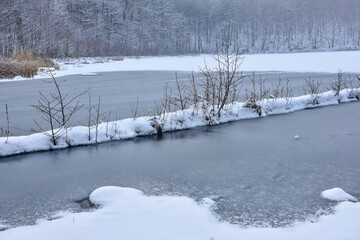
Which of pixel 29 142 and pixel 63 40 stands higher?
pixel 63 40

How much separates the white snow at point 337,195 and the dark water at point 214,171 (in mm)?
128

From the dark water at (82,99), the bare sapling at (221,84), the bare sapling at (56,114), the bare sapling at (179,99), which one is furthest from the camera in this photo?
the bare sapling at (221,84)

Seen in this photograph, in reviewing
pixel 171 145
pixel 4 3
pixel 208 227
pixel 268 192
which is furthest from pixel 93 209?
pixel 4 3

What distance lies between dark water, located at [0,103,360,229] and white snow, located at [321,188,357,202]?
0.13 m

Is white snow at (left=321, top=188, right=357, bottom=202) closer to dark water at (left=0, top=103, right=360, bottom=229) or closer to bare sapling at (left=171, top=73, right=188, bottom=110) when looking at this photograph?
dark water at (left=0, top=103, right=360, bottom=229)

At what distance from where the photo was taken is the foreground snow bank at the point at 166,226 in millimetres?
3156

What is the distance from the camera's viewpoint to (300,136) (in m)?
7.08

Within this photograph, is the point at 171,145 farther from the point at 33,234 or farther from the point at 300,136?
the point at 33,234

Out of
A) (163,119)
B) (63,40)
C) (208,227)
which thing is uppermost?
(63,40)

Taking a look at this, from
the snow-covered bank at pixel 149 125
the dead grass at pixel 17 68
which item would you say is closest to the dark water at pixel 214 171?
the snow-covered bank at pixel 149 125

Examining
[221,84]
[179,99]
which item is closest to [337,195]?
[221,84]

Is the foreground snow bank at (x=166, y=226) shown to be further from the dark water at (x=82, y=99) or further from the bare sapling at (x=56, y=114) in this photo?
the dark water at (x=82, y=99)

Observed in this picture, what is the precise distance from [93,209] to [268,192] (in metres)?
2.18

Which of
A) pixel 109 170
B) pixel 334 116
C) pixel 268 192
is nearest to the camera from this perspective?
pixel 268 192
